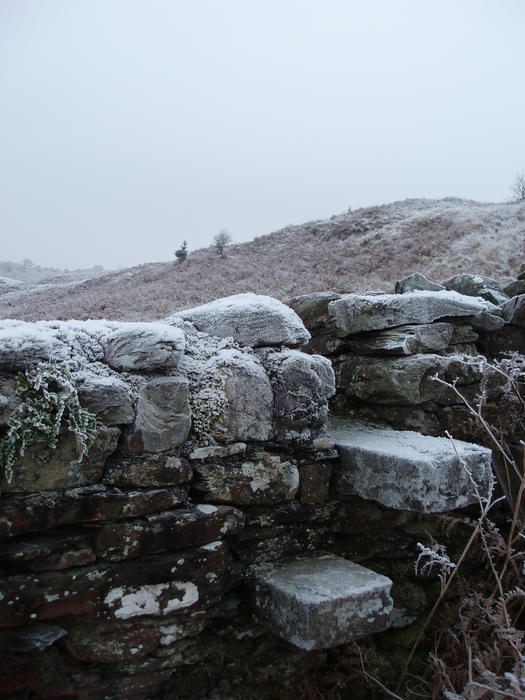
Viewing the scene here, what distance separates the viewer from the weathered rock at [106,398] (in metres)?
2.04

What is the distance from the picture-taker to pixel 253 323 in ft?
8.80

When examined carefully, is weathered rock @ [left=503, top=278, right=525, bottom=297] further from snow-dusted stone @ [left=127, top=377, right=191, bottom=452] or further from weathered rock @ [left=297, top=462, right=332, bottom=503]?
snow-dusted stone @ [left=127, top=377, right=191, bottom=452]

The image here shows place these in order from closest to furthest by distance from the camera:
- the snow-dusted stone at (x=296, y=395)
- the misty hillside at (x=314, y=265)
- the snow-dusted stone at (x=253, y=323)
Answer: the snow-dusted stone at (x=296, y=395)
the snow-dusted stone at (x=253, y=323)
the misty hillside at (x=314, y=265)

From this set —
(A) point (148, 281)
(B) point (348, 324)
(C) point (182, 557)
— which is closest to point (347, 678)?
(C) point (182, 557)

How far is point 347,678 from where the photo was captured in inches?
93.4

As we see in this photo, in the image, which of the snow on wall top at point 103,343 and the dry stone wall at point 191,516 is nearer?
the dry stone wall at point 191,516

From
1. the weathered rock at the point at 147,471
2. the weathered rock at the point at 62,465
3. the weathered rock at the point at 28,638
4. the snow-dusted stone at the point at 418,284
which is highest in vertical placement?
the snow-dusted stone at the point at 418,284

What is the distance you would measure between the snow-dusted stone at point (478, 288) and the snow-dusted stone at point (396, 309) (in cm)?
59

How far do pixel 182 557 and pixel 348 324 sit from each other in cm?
193

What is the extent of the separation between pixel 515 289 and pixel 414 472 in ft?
8.58

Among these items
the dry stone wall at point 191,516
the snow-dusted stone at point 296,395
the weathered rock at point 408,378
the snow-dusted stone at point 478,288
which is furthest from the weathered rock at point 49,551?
the snow-dusted stone at point 478,288

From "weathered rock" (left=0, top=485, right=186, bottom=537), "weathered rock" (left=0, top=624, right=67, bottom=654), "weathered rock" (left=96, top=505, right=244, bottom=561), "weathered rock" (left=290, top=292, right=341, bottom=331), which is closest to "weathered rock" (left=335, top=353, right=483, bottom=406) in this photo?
"weathered rock" (left=290, top=292, right=341, bottom=331)

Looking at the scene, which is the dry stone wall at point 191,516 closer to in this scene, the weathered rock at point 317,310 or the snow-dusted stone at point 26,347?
the snow-dusted stone at point 26,347

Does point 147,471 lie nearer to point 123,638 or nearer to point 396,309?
point 123,638
